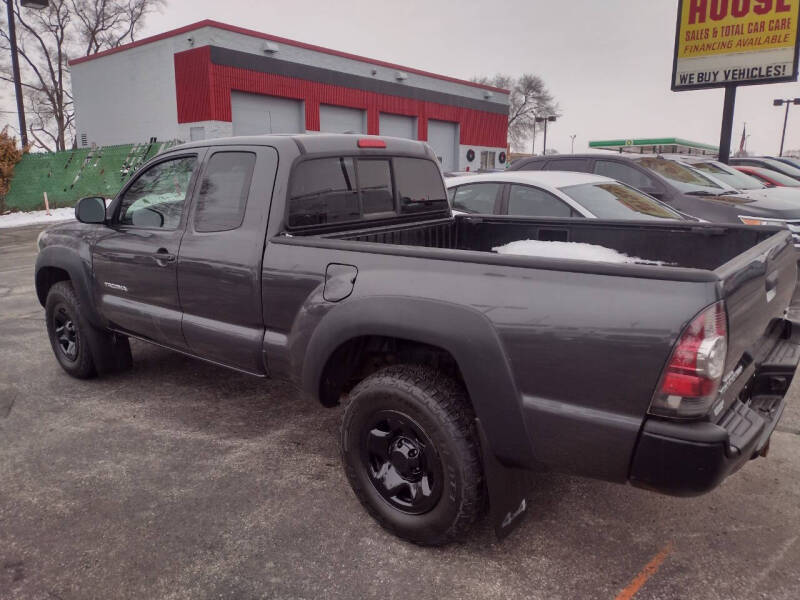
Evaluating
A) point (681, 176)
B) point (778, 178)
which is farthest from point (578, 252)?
point (778, 178)

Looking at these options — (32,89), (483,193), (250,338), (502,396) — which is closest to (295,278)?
(250,338)

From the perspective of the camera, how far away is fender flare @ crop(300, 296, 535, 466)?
228cm

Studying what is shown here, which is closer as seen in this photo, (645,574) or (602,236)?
(645,574)

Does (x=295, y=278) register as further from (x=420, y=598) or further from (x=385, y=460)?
(x=420, y=598)

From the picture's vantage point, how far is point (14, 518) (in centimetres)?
296

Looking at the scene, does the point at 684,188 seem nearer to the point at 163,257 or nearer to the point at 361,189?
the point at 361,189

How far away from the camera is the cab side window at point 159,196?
3824 mm

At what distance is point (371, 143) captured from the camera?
368cm

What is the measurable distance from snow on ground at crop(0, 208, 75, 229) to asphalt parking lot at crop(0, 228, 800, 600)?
670 inches

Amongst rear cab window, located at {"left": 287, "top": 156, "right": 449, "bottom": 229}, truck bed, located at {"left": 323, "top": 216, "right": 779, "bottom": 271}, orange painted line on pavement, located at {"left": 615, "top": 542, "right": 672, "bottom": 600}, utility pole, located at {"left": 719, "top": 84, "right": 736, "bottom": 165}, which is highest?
utility pole, located at {"left": 719, "top": 84, "right": 736, "bottom": 165}

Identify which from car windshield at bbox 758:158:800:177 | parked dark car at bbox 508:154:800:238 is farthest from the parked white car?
car windshield at bbox 758:158:800:177

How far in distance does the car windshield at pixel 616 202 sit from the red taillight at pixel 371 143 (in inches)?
108

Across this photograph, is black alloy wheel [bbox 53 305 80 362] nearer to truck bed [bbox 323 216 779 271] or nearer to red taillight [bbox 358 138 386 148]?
truck bed [bbox 323 216 779 271]

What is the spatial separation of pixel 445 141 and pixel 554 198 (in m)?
34.0
